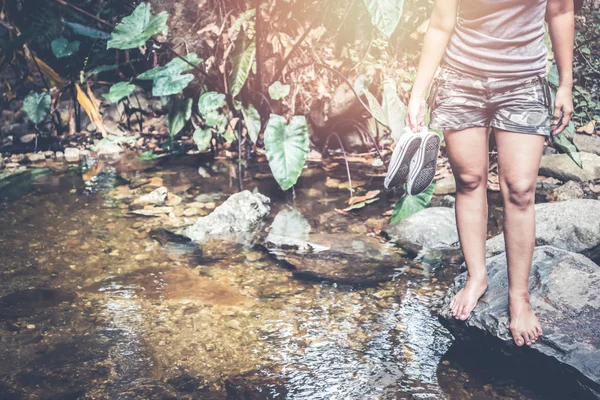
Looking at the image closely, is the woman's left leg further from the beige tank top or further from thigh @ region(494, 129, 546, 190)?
the beige tank top

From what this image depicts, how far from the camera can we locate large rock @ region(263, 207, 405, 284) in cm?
265

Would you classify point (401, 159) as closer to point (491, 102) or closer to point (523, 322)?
point (491, 102)

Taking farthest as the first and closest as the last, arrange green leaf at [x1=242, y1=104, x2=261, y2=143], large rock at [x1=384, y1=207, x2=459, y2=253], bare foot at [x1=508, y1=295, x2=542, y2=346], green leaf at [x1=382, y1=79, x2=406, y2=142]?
green leaf at [x1=242, y1=104, x2=261, y2=143] < green leaf at [x1=382, y1=79, x2=406, y2=142] < large rock at [x1=384, y1=207, x2=459, y2=253] < bare foot at [x1=508, y1=295, x2=542, y2=346]

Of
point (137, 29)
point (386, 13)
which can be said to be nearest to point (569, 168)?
point (386, 13)

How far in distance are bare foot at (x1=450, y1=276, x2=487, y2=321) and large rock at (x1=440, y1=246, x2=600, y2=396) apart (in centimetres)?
3

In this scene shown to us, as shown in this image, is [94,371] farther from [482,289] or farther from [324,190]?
[324,190]

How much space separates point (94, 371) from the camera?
1826 mm

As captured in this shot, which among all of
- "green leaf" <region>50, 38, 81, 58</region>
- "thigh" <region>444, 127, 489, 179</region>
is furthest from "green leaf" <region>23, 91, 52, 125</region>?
"thigh" <region>444, 127, 489, 179</region>

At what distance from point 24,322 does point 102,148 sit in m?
3.56

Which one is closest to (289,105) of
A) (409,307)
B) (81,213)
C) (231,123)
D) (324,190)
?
(231,123)

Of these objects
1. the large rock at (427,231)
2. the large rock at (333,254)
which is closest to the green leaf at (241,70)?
the large rock at (333,254)

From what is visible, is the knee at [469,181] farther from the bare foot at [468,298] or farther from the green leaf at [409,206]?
the green leaf at [409,206]

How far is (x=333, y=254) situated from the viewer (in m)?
2.85

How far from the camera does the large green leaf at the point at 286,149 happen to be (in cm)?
336
